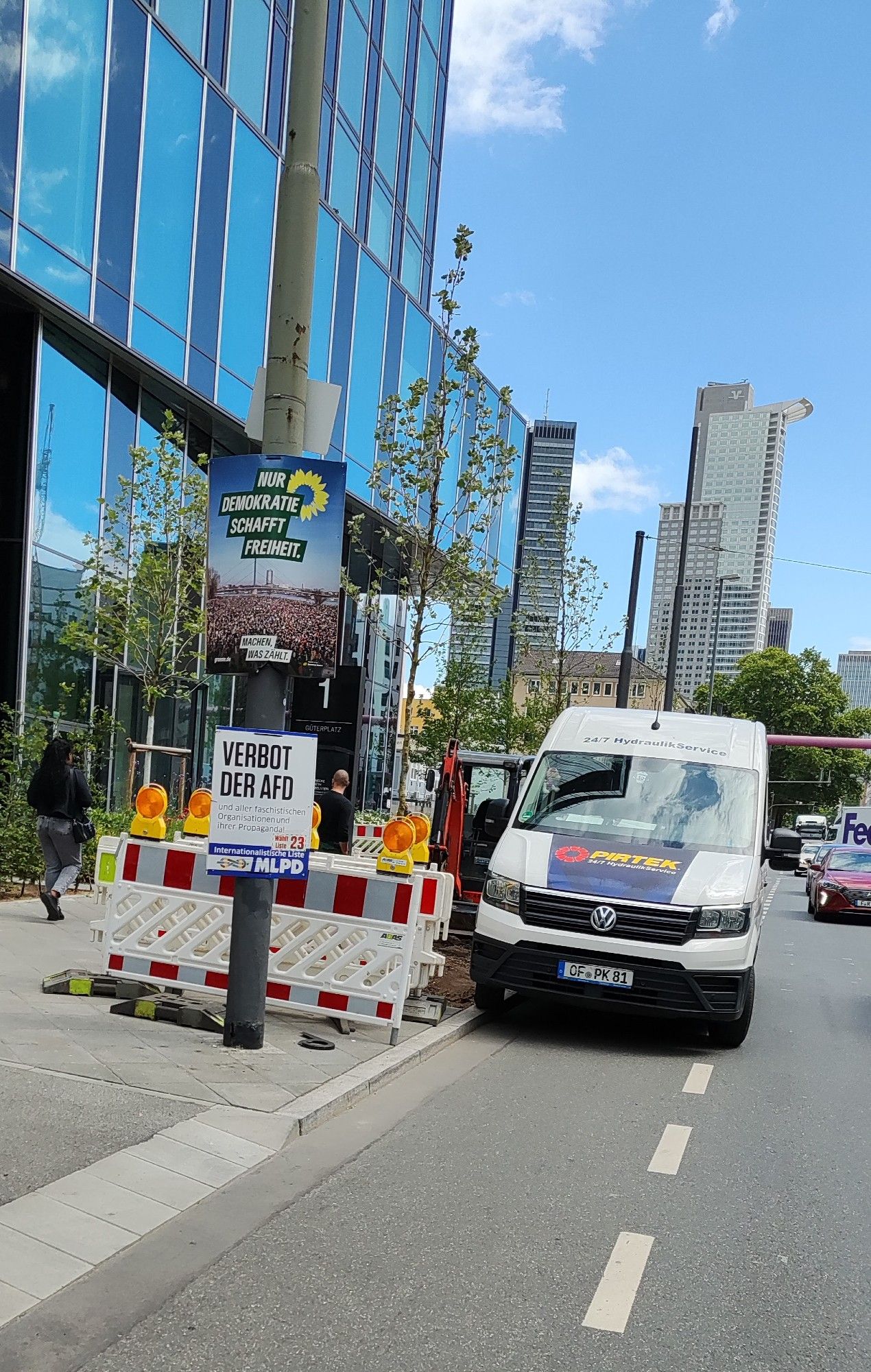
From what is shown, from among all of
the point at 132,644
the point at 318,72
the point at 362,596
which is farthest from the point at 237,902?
the point at 132,644

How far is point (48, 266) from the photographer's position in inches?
714

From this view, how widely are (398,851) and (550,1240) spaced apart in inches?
144

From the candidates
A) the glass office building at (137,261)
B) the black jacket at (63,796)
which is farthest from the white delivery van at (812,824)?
the black jacket at (63,796)

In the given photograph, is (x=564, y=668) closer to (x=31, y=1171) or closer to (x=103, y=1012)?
(x=103, y=1012)

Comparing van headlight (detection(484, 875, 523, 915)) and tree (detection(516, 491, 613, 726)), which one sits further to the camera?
tree (detection(516, 491, 613, 726))

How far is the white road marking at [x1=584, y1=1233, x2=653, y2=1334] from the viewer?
3.98m

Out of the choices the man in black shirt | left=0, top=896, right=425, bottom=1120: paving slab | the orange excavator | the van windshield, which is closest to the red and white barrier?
the orange excavator

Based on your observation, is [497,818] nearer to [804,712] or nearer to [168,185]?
[168,185]

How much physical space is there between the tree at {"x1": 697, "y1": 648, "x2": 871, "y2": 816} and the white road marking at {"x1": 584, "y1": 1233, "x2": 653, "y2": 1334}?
4094 inches

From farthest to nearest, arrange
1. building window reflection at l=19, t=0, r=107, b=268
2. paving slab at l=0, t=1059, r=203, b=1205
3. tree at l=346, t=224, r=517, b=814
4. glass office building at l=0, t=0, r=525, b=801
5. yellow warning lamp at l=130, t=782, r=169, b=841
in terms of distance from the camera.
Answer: glass office building at l=0, t=0, r=525, b=801 → building window reflection at l=19, t=0, r=107, b=268 → tree at l=346, t=224, r=517, b=814 → yellow warning lamp at l=130, t=782, r=169, b=841 → paving slab at l=0, t=1059, r=203, b=1205

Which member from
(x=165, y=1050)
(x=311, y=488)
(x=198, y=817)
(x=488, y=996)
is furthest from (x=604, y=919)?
(x=311, y=488)

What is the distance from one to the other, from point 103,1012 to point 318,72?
5.63 m

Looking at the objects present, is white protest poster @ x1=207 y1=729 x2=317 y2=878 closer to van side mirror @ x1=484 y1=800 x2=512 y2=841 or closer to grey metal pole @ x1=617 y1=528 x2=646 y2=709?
van side mirror @ x1=484 y1=800 x2=512 y2=841

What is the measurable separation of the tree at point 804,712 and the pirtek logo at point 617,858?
327ft
